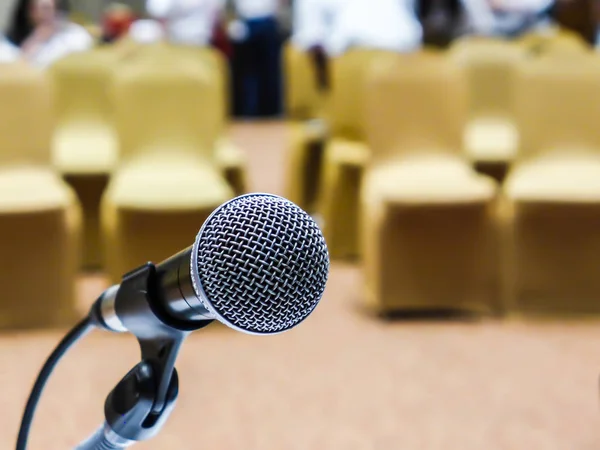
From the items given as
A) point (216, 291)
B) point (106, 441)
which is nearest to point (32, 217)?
point (106, 441)

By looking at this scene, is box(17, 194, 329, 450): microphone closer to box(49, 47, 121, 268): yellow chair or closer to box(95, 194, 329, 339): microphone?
box(95, 194, 329, 339): microphone

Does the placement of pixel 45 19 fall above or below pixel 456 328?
above

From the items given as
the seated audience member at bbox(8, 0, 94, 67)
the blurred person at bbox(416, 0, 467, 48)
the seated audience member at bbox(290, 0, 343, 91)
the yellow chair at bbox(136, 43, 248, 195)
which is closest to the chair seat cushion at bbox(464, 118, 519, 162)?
the blurred person at bbox(416, 0, 467, 48)

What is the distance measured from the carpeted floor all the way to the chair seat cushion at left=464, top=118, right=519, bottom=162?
3.00 feet

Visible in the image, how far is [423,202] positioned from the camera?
9.76 ft

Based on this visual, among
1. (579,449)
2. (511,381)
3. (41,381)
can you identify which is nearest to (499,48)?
(511,381)

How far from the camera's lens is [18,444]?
876 mm

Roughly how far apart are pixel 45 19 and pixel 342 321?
8.58 feet

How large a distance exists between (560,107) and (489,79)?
41.6 inches

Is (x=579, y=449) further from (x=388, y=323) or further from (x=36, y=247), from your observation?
(x=36, y=247)

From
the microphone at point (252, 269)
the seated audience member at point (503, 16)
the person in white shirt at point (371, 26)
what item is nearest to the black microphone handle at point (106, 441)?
the microphone at point (252, 269)

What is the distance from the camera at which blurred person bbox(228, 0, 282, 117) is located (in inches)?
389

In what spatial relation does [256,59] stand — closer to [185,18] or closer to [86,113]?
[185,18]

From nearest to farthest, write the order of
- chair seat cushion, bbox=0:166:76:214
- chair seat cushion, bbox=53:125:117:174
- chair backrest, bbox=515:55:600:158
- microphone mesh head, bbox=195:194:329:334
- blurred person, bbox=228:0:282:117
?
microphone mesh head, bbox=195:194:329:334
chair seat cushion, bbox=0:166:76:214
chair backrest, bbox=515:55:600:158
chair seat cushion, bbox=53:125:117:174
blurred person, bbox=228:0:282:117
